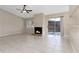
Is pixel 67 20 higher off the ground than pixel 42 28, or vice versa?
pixel 67 20

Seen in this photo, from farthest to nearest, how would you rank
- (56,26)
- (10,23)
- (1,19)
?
(56,26), (10,23), (1,19)

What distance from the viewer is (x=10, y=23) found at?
11.1m

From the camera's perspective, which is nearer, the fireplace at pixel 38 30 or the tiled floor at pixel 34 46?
the tiled floor at pixel 34 46

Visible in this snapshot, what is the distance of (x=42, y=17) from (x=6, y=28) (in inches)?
158

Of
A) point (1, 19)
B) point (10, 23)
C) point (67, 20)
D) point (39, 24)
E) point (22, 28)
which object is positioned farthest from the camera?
point (22, 28)

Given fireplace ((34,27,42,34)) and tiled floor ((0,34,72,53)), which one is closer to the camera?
tiled floor ((0,34,72,53))

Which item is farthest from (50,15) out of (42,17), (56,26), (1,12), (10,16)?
(1,12)

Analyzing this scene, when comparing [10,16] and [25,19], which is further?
[25,19]

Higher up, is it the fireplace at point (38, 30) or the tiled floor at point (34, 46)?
the fireplace at point (38, 30)

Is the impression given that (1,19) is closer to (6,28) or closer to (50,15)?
(6,28)

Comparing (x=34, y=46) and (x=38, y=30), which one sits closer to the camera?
(x=34, y=46)

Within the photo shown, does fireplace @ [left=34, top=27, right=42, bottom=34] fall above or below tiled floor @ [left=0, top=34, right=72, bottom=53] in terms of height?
above

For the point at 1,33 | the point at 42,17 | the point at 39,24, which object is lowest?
the point at 1,33

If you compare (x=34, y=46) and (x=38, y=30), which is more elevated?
(x=38, y=30)
